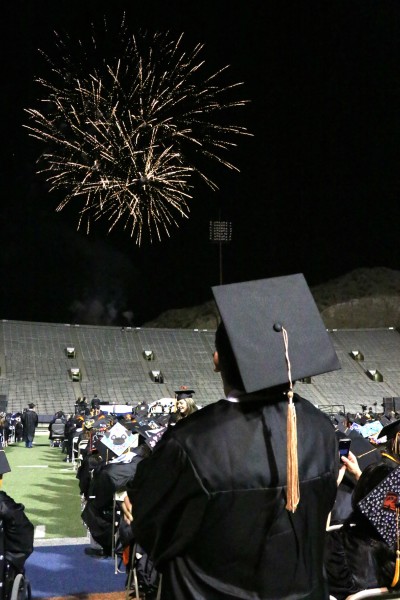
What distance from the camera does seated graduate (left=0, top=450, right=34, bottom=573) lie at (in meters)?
5.29

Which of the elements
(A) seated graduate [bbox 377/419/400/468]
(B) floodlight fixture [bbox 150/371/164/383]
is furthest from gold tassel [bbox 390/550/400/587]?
(B) floodlight fixture [bbox 150/371/164/383]

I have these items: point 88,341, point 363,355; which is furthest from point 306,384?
point 88,341

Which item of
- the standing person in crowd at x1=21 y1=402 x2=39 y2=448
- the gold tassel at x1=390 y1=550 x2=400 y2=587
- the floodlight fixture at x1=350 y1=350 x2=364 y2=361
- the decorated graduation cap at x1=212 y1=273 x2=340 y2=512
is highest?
the decorated graduation cap at x1=212 y1=273 x2=340 y2=512

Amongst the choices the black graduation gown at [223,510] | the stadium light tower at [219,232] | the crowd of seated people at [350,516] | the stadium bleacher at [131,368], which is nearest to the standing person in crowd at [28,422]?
the crowd of seated people at [350,516]

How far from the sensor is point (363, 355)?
5547 cm

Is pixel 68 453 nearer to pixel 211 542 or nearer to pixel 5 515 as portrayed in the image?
pixel 5 515

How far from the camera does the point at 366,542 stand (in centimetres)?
369

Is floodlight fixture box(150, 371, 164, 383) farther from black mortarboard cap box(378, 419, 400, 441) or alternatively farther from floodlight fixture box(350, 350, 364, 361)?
black mortarboard cap box(378, 419, 400, 441)

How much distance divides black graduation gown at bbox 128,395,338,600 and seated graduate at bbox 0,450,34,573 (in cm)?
342

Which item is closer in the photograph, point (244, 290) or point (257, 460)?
point (257, 460)

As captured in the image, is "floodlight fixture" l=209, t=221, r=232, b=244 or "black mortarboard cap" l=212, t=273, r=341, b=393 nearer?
"black mortarboard cap" l=212, t=273, r=341, b=393

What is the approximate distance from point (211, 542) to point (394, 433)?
2463 millimetres

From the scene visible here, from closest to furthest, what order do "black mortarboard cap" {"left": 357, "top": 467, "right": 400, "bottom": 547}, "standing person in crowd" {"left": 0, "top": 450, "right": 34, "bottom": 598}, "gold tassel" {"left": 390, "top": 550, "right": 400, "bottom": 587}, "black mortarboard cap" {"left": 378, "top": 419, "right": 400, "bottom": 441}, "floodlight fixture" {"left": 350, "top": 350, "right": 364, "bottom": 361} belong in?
"black mortarboard cap" {"left": 357, "top": 467, "right": 400, "bottom": 547} → "gold tassel" {"left": 390, "top": 550, "right": 400, "bottom": 587} → "black mortarboard cap" {"left": 378, "top": 419, "right": 400, "bottom": 441} → "standing person in crowd" {"left": 0, "top": 450, "right": 34, "bottom": 598} → "floodlight fixture" {"left": 350, "top": 350, "right": 364, "bottom": 361}

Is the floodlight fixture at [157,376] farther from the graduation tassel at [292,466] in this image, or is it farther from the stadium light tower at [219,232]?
the graduation tassel at [292,466]
